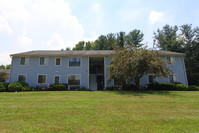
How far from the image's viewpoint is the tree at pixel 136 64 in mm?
13285

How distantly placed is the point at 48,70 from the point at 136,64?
12619mm

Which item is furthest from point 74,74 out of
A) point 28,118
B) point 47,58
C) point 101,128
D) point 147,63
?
point 101,128

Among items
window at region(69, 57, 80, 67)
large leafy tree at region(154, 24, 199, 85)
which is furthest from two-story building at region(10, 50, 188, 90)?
large leafy tree at region(154, 24, 199, 85)

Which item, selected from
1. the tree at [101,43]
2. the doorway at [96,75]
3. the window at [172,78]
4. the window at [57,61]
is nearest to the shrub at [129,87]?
the doorway at [96,75]

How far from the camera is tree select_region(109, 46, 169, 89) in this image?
43.6 ft

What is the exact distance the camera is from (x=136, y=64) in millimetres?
13055

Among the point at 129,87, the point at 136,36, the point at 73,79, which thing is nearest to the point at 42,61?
the point at 73,79

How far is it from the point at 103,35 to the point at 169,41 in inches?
Result: 745

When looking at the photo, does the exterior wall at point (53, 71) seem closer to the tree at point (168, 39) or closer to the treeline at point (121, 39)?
the tree at point (168, 39)

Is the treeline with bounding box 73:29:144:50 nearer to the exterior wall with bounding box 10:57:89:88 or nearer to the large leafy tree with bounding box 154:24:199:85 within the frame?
the large leafy tree with bounding box 154:24:199:85

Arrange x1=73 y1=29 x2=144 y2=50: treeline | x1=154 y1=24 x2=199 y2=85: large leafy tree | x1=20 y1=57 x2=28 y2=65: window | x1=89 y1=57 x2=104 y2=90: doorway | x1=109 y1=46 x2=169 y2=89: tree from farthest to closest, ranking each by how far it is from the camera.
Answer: x1=73 y1=29 x2=144 y2=50: treeline → x1=154 y1=24 x2=199 y2=85: large leafy tree → x1=89 y1=57 x2=104 y2=90: doorway → x1=20 y1=57 x2=28 y2=65: window → x1=109 y1=46 x2=169 y2=89: tree

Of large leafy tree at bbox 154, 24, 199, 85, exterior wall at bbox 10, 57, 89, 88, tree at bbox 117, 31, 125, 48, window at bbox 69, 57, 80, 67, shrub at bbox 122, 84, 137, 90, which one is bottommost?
shrub at bbox 122, 84, 137, 90

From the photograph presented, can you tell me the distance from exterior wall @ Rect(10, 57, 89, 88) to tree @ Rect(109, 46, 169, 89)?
5216 mm

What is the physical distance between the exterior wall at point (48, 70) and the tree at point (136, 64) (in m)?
5.22
